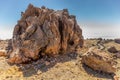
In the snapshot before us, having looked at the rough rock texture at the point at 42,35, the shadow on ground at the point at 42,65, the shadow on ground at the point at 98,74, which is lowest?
the shadow on ground at the point at 98,74

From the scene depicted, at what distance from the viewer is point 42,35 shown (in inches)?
1412

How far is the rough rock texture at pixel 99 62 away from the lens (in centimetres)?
3272

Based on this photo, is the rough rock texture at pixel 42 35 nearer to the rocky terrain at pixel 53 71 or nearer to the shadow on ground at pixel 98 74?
the rocky terrain at pixel 53 71

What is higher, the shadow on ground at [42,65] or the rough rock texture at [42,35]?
the rough rock texture at [42,35]

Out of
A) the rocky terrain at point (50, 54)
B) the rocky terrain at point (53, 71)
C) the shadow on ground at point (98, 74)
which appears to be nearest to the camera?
the rocky terrain at point (53, 71)

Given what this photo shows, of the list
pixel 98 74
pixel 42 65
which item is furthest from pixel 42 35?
pixel 98 74

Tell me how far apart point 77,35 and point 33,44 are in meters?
8.77

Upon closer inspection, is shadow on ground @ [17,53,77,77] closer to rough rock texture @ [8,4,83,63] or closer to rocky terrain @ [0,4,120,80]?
rocky terrain @ [0,4,120,80]

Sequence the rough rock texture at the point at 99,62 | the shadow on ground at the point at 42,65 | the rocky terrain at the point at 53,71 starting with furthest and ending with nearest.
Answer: the rough rock texture at the point at 99,62 < the shadow on ground at the point at 42,65 < the rocky terrain at the point at 53,71

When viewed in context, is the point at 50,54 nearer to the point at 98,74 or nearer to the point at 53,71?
the point at 53,71

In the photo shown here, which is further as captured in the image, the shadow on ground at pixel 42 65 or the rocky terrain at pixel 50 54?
the shadow on ground at pixel 42 65

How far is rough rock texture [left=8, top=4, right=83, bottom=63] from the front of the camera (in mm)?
35188

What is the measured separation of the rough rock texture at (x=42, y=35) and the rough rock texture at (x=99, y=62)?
508 cm

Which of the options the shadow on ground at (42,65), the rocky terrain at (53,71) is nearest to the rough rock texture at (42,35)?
the shadow on ground at (42,65)
